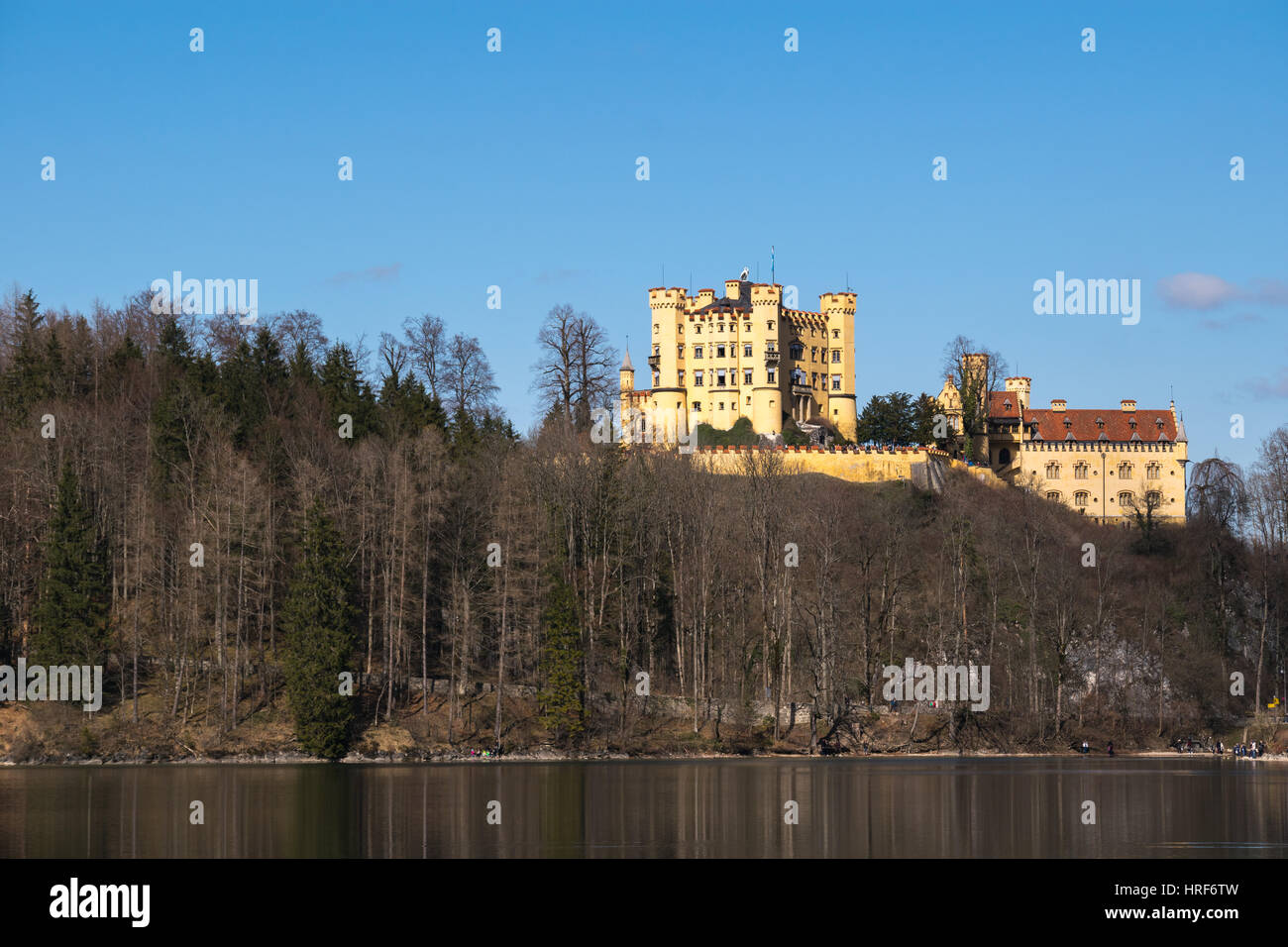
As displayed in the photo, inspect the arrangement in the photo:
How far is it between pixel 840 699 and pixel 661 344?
1938 inches

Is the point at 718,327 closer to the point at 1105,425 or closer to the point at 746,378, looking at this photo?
the point at 746,378

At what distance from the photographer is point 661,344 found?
117625mm

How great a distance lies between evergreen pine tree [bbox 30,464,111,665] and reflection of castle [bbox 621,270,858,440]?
5627 centimetres

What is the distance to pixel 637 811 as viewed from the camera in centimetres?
4331

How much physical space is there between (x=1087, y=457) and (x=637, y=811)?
265 ft

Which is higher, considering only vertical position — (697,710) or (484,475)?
(484,475)

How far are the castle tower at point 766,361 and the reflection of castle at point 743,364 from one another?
70mm

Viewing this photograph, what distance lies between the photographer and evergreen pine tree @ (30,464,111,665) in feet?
209

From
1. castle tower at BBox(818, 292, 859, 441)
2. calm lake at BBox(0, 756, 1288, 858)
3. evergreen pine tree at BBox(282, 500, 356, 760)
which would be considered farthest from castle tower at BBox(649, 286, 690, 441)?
calm lake at BBox(0, 756, 1288, 858)

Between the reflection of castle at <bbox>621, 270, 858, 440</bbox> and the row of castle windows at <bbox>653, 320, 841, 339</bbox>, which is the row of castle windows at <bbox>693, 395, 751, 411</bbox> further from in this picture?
the row of castle windows at <bbox>653, 320, 841, 339</bbox>

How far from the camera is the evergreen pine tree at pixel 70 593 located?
63562 millimetres

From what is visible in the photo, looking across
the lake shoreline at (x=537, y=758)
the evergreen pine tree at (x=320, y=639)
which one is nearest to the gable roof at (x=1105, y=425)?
the lake shoreline at (x=537, y=758)
